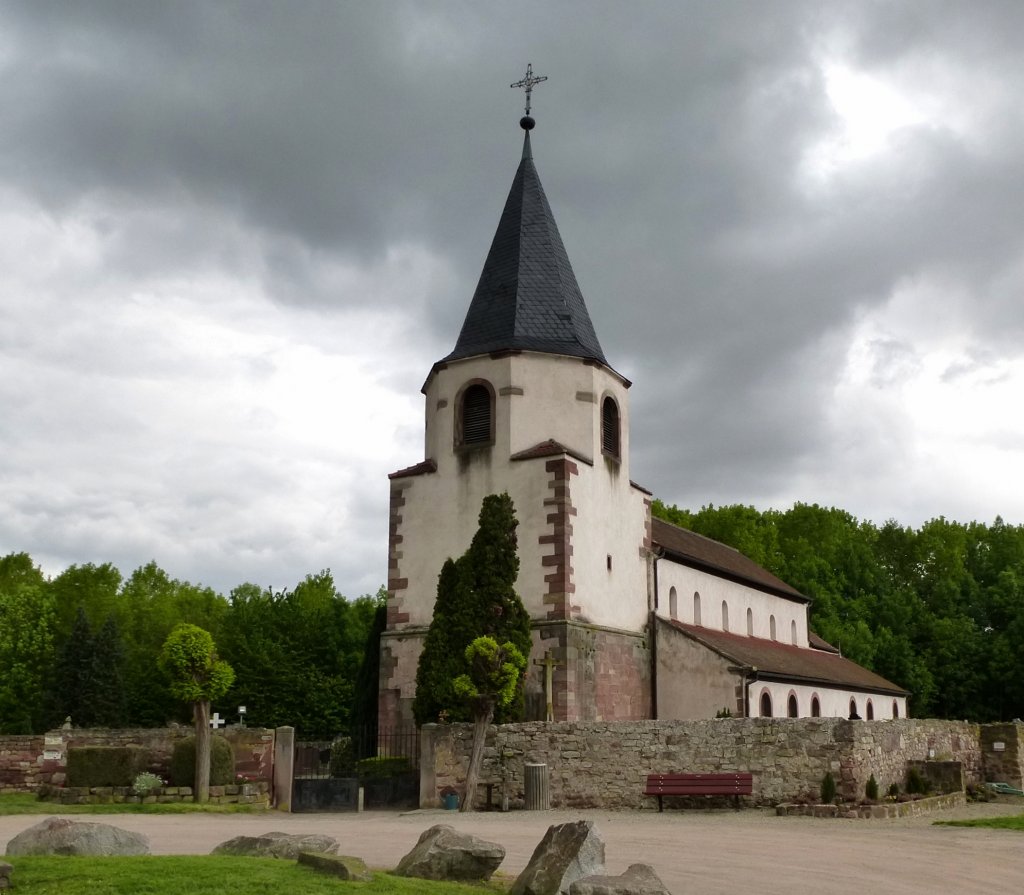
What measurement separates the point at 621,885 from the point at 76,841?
5.78m

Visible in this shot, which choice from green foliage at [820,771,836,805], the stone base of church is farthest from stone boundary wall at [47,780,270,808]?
green foliage at [820,771,836,805]

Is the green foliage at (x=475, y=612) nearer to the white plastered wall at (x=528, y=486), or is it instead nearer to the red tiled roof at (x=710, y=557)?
the white plastered wall at (x=528, y=486)

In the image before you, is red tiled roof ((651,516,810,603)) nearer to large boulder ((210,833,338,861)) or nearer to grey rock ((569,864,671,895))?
large boulder ((210,833,338,861))

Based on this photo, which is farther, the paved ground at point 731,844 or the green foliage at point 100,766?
the green foliage at point 100,766

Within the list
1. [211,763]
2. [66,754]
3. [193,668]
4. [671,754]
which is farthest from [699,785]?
[66,754]

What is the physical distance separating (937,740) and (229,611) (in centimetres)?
5367

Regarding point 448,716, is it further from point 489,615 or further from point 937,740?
point 937,740

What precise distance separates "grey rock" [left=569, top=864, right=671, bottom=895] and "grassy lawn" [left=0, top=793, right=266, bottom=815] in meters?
16.1

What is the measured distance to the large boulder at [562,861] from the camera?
10.9 m

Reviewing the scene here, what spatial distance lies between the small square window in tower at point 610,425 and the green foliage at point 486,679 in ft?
30.9

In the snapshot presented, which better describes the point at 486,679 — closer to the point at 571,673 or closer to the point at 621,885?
the point at 571,673

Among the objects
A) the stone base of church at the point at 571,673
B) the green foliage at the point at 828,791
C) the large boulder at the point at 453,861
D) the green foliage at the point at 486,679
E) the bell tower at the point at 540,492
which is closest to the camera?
the large boulder at the point at 453,861

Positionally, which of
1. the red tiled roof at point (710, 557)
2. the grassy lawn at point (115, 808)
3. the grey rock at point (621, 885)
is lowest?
the grassy lawn at point (115, 808)

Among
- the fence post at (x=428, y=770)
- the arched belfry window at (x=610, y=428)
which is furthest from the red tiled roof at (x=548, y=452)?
the fence post at (x=428, y=770)
